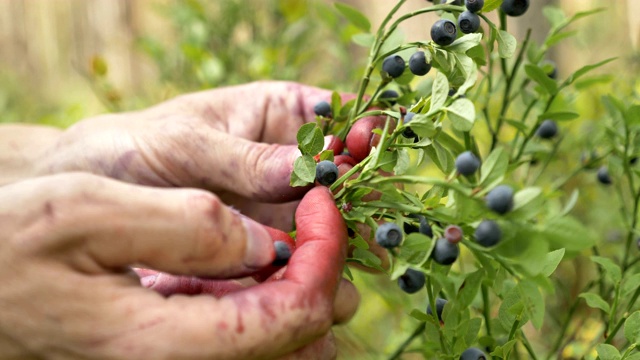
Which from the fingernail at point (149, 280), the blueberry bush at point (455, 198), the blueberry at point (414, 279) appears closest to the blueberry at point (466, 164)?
the blueberry bush at point (455, 198)

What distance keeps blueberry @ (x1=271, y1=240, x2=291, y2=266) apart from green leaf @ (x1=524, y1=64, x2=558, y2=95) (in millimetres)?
364

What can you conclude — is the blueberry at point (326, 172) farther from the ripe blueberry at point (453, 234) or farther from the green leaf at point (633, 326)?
the green leaf at point (633, 326)

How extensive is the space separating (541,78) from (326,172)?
316 mm

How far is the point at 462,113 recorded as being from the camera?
1.90 feet

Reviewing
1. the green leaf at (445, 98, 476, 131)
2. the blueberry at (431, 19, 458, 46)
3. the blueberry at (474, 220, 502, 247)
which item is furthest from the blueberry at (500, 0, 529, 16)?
the blueberry at (474, 220, 502, 247)

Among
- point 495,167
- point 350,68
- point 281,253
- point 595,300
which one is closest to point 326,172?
point 281,253

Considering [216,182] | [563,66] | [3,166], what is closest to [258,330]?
[216,182]

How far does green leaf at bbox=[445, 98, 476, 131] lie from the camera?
570 millimetres

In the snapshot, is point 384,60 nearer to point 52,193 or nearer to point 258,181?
point 258,181

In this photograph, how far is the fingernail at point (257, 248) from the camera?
61 cm

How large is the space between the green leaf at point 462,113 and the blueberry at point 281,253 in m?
0.19

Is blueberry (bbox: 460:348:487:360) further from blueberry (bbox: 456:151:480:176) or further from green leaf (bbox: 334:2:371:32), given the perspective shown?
green leaf (bbox: 334:2:371:32)

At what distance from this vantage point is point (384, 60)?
0.77 m

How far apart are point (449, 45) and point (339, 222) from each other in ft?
0.67
